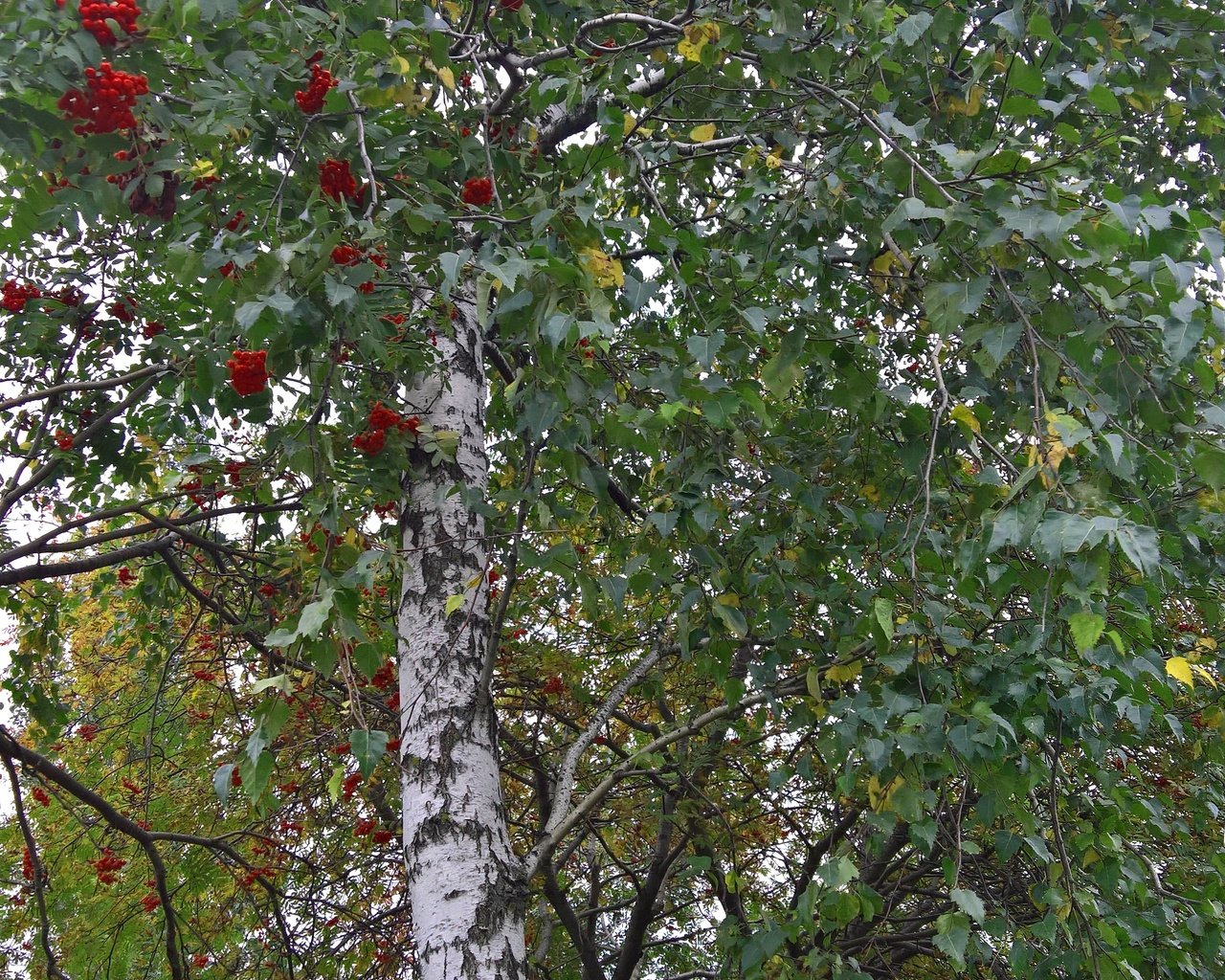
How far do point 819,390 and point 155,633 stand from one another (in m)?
2.83

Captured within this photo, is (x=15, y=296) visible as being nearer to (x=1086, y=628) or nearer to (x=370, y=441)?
(x=370, y=441)

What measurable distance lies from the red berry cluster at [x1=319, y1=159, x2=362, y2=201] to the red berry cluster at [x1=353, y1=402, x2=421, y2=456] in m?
0.66

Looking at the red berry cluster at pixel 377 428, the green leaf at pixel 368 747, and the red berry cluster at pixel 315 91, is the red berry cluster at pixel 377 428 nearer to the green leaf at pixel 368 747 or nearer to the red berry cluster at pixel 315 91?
the red berry cluster at pixel 315 91

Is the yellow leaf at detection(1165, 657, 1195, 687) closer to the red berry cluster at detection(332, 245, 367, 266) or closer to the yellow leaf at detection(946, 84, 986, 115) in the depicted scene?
the yellow leaf at detection(946, 84, 986, 115)

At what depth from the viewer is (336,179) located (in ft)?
6.09

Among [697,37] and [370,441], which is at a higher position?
[697,37]

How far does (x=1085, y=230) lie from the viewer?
1511mm

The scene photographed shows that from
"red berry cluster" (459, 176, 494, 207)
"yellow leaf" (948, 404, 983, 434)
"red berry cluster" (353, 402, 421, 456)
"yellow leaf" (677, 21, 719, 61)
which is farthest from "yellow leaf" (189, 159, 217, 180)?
"yellow leaf" (948, 404, 983, 434)

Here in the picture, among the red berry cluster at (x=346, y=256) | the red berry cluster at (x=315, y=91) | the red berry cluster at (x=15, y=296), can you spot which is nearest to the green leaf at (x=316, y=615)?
the red berry cluster at (x=346, y=256)

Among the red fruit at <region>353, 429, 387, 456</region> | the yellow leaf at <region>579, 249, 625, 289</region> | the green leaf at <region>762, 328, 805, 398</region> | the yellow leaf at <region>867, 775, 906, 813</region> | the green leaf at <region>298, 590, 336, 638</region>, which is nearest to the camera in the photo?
the green leaf at <region>298, 590, 336, 638</region>

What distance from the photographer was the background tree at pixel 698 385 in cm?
162

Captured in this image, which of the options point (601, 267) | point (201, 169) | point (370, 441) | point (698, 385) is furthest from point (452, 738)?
point (201, 169)

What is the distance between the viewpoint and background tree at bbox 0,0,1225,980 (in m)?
1.62

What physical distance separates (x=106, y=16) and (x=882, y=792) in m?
2.12
